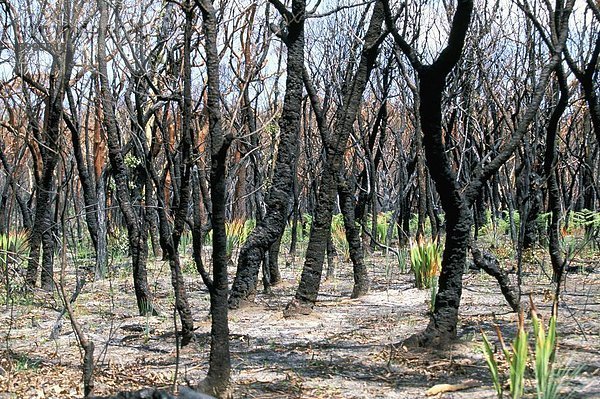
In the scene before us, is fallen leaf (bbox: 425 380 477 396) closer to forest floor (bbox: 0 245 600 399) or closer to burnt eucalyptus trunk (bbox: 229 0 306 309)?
forest floor (bbox: 0 245 600 399)

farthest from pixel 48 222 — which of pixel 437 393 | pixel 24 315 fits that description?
pixel 437 393

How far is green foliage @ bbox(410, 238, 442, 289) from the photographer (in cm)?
793

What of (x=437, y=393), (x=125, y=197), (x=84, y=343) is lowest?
(x=437, y=393)

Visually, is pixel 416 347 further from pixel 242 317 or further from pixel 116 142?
pixel 116 142

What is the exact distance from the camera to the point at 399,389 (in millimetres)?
4176

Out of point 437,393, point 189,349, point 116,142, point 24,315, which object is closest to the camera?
point 437,393

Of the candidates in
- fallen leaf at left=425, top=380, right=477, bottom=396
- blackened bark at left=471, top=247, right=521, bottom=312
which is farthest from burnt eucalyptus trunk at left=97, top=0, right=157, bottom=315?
fallen leaf at left=425, top=380, right=477, bottom=396

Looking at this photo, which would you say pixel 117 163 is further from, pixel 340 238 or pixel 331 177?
pixel 340 238

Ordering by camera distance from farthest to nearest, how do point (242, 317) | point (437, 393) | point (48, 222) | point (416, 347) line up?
1. point (48, 222)
2. point (242, 317)
3. point (416, 347)
4. point (437, 393)

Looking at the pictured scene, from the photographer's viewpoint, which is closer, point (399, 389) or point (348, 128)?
point (399, 389)

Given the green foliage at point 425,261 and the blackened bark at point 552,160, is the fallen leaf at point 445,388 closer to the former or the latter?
the blackened bark at point 552,160

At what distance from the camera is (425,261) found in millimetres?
8016

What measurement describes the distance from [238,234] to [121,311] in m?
5.00

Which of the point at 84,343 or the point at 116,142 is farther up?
the point at 116,142
